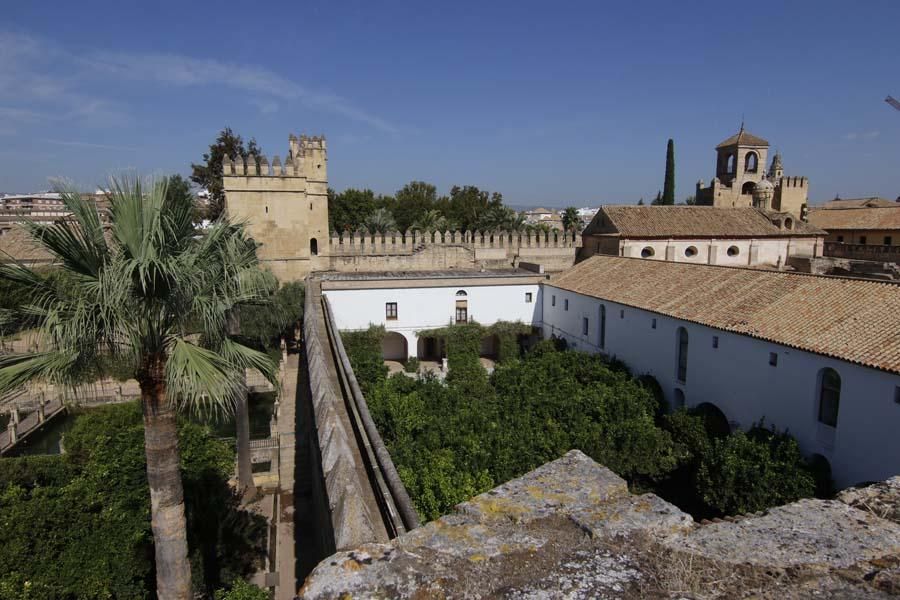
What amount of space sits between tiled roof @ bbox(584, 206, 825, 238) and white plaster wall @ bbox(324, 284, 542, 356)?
531 cm

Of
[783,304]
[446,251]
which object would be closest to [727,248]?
[446,251]

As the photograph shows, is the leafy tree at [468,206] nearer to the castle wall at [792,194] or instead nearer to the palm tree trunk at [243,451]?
the castle wall at [792,194]

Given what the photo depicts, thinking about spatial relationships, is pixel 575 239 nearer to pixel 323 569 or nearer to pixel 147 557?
pixel 147 557

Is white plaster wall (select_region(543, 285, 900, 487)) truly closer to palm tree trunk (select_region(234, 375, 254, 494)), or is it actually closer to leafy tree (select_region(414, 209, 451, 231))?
→ palm tree trunk (select_region(234, 375, 254, 494))

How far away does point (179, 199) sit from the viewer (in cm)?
421

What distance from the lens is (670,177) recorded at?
147ft

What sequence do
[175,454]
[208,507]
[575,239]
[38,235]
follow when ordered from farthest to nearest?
[575,239] < [208,507] < [175,454] < [38,235]

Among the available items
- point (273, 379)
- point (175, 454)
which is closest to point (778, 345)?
point (273, 379)

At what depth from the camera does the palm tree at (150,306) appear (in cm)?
385

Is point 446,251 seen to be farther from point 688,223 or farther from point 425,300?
point 688,223

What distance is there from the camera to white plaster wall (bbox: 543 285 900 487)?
961cm

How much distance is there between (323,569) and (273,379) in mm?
3502

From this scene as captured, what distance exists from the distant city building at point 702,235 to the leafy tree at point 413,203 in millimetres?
23375

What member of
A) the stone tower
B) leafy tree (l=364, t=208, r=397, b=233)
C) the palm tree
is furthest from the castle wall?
the palm tree
